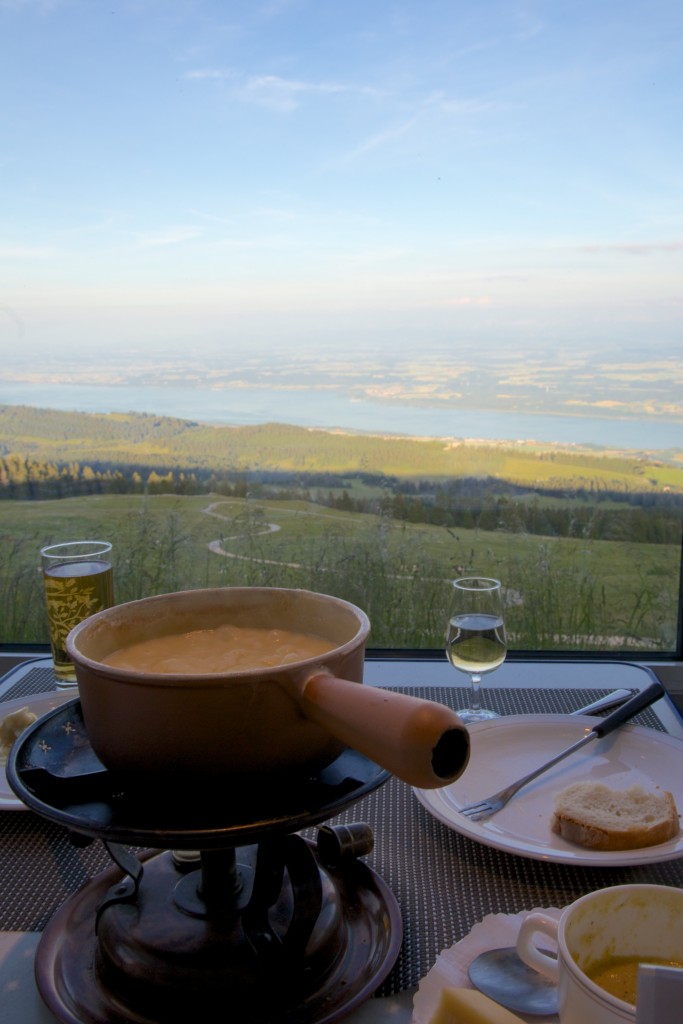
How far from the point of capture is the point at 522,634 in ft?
6.40

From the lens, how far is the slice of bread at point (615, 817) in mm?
720

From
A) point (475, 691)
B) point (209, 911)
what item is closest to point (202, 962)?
point (209, 911)

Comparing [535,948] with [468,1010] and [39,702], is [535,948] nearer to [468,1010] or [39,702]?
[468,1010]

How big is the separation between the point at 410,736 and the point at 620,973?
241 millimetres

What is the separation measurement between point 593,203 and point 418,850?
1.93 m

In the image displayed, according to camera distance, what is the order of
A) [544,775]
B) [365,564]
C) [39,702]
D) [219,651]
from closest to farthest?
[219,651] → [544,775] → [39,702] → [365,564]

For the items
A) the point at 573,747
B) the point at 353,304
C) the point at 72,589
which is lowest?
the point at 573,747

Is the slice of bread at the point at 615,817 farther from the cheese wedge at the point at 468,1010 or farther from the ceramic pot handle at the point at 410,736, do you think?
the ceramic pot handle at the point at 410,736

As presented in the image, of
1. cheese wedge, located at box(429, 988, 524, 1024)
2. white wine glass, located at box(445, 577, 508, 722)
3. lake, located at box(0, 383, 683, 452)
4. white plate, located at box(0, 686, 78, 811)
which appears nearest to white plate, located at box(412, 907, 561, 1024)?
cheese wedge, located at box(429, 988, 524, 1024)

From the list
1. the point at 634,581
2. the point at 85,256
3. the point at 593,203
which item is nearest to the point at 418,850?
the point at 634,581

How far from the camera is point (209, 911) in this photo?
0.60 metres

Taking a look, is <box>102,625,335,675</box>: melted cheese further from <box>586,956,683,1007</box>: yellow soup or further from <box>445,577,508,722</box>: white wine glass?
<box>445,577,508,722</box>: white wine glass

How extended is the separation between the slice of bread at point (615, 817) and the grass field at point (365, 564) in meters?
1.03

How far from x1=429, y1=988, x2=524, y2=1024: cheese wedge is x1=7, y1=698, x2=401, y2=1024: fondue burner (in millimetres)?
64
